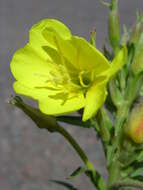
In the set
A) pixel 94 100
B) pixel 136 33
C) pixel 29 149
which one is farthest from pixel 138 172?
pixel 29 149

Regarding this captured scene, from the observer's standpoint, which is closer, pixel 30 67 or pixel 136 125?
pixel 136 125

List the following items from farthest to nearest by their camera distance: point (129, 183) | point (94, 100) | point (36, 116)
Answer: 1. point (36, 116)
2. point (129, 183)
3. point (94, 100)

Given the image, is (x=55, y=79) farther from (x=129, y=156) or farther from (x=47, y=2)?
(x=47, y=2)

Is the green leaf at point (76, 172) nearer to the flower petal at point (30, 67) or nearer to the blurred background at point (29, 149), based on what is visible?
the flower petal at point (30, 67)

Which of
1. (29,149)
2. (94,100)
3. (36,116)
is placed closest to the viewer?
(94,100)

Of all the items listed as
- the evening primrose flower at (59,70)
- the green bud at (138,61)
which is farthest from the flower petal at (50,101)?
the green bud at (138,61)

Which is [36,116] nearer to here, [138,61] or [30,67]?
[30,67]

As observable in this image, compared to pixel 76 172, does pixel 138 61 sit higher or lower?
higher

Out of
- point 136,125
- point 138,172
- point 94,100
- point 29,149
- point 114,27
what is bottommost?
point 29,149
